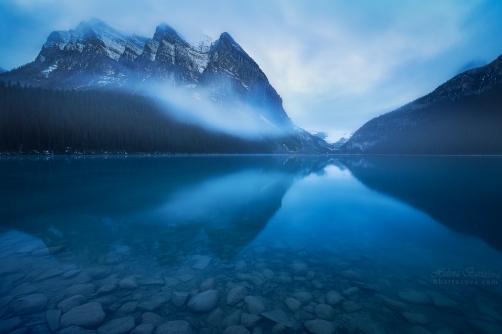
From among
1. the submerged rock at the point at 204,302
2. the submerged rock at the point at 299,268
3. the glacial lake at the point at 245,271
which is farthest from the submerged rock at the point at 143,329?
the submerged rock at the point at 299,268

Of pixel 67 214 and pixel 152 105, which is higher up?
pixel 152 105

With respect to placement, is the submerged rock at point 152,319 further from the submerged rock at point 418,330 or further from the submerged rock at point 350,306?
the submerged rock at point 418,330

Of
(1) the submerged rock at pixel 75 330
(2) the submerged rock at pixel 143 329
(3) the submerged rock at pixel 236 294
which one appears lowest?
(3) the submerged rock at pixel 236 294

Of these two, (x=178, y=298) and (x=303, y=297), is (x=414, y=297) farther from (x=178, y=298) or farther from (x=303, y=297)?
(x=178, y=298)

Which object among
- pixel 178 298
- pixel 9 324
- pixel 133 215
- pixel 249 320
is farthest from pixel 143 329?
pixel 133 215

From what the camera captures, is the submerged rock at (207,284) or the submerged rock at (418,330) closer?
the submerged rock at (418,330)

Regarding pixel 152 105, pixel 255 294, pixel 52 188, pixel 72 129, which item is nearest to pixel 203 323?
pixel 255 294

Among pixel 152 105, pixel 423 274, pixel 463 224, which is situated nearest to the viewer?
pixel 423 274

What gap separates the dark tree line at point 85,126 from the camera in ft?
254

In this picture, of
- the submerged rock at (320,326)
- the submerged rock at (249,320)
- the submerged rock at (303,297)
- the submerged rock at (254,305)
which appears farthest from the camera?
the submerged rock at (303,297)

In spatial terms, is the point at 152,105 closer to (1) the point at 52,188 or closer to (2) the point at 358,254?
(1) the point at 52,188

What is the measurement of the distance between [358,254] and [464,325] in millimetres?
4326

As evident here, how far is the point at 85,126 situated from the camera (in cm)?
9225

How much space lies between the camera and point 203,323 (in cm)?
530
